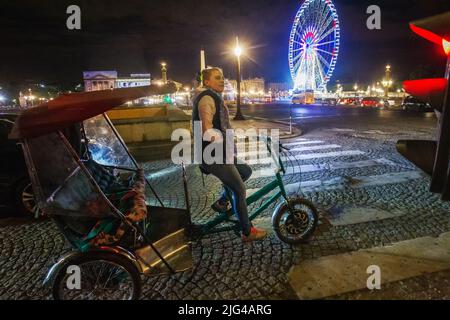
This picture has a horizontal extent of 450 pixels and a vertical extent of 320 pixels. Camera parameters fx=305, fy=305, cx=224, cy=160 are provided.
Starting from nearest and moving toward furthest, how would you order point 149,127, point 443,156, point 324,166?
1. point 443,156
2. point 324,166
3. point 149,127

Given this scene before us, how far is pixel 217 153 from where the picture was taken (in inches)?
134

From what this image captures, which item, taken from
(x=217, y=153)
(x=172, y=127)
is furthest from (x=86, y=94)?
(x=172, y=127)

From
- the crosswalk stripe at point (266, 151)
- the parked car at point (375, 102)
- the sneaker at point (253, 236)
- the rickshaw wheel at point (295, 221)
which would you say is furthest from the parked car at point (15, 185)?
the parked car at point (375, 102)

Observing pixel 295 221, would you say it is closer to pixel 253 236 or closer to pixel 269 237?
pixel 269 237

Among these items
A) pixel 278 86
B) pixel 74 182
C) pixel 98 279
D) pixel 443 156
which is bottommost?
pixel 98 279

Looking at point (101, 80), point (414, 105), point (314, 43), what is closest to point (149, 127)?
point (314, 43)

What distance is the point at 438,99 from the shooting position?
79.0 inches

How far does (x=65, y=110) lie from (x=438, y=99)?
9.20 ft

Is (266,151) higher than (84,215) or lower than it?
lower

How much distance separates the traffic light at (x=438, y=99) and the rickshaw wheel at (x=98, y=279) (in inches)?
102

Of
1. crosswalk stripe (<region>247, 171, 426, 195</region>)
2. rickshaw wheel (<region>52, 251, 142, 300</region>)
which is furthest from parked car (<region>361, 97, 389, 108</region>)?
rickshaw wheel (<region>52, 251, 142, 300</region>)

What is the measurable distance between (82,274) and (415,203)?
5.23m

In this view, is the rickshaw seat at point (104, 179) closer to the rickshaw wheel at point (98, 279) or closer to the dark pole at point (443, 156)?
the rickshaw wheel at point (98, 279)
